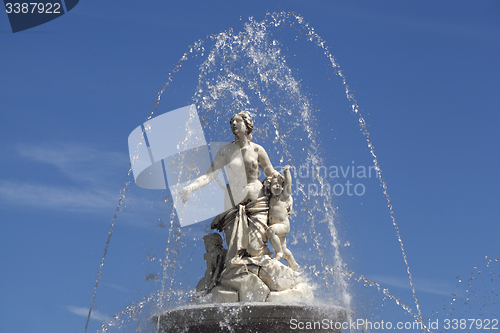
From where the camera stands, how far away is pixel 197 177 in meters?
10.5

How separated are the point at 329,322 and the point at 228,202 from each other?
124 inches

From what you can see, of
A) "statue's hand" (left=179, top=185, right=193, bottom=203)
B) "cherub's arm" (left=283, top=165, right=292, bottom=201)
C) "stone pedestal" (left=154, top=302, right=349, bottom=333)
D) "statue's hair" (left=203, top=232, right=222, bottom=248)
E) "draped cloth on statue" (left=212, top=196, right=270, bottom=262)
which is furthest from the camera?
"statue's hair" (left=203, top=232, right=222, bottom=248)

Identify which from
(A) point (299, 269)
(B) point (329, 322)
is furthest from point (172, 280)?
(B) point (329, 322)

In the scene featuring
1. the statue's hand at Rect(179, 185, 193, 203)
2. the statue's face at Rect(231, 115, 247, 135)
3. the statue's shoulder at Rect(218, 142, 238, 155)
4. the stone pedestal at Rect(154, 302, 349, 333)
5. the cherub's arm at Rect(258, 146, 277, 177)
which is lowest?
the stone pedestal at Rect(154, 302, 349, 333)

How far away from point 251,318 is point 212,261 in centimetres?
191

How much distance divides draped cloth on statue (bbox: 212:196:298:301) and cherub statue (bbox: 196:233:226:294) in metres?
0.26

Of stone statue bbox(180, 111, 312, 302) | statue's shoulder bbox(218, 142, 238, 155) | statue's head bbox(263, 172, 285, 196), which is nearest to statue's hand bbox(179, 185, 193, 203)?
stone statue bbox(180, 111, 312, 302)

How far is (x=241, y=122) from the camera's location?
10117 mm

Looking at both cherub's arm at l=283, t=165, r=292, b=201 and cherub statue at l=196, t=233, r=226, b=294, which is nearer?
cherub statue at l=196, t=233, r=226, b=294

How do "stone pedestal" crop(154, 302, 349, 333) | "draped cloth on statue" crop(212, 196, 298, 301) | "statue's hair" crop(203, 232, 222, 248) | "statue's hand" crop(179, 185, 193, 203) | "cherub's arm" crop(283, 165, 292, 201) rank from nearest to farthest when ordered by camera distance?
"stone pedestal" crop(154, 302, 349, 333) → "draped cloth on statue" crop(212, 196, 298, 301) → "statue's hand" crop(179, 185, 193, 203) → "cherub's arm" crop(283, 165, 292, 201) → "statue's hair" crop(203, 232, 222, 248)

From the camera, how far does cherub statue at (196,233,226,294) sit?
30.6 ft

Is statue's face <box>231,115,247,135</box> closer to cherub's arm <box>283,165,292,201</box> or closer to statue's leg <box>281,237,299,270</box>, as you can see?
cherub's arm <box>283,165,292,201</box>

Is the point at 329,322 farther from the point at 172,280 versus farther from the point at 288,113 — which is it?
the point at 288,113

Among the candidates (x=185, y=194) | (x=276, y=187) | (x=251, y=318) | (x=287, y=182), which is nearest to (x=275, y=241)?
(x=276, y=187)
